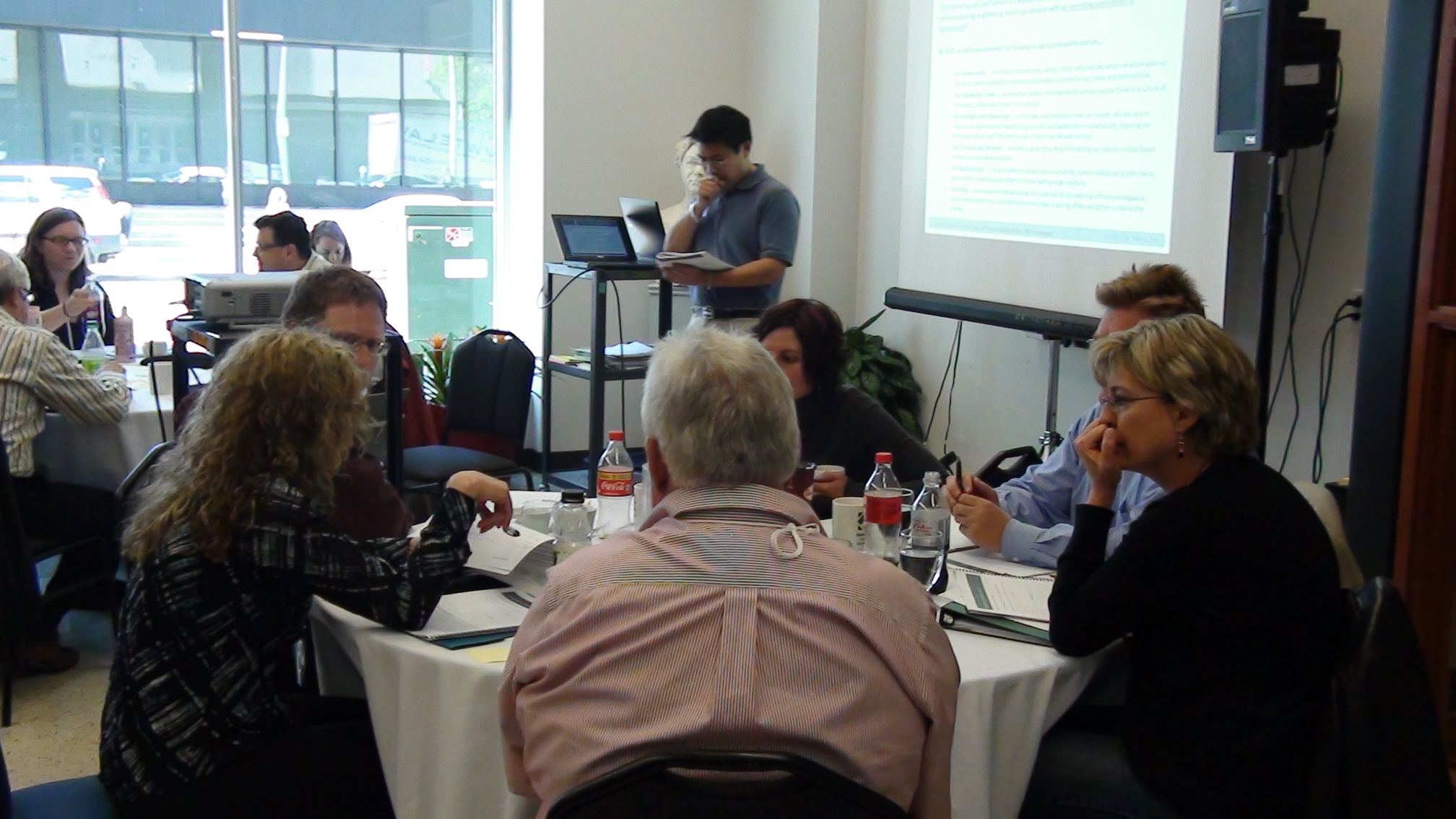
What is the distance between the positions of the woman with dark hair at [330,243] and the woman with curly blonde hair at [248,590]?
364 cm

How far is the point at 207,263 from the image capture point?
19.1 feet

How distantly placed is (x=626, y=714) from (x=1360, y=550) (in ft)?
7.60

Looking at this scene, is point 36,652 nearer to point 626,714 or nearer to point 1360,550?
point 626,714

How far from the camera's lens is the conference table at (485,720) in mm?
1803

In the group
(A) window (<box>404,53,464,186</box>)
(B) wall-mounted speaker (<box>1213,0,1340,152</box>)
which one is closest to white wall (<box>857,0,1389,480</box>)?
(B) wall-mounted speaker (<box>1213,0,1340,152</box>)

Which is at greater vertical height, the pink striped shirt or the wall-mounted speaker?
the wall-mounted speaker

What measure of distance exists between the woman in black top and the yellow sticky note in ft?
2.73

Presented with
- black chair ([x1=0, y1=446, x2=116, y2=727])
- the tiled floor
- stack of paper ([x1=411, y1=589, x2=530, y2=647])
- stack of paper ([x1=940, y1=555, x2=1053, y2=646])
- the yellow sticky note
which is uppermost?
stack of paper ([x1=940, y1=555, x2=1053, y2=646])

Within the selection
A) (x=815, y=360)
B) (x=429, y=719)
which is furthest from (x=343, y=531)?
(x=815, y=360)

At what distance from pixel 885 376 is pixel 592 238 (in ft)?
4.56

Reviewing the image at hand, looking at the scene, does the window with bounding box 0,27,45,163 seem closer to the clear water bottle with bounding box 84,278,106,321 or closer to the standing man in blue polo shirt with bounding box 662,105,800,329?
the clear water bottle with bounding box 84,278,106,321

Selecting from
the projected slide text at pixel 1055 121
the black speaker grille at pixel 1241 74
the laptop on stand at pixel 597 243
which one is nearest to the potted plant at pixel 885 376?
the projected slide text at pixel 1055 121

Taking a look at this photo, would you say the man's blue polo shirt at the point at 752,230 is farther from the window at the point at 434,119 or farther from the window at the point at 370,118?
the window at the point at 370,118

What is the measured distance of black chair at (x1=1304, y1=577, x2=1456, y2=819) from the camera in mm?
1718
